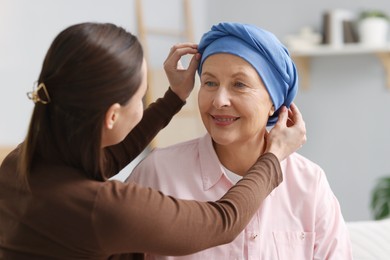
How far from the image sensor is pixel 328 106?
14.5ft

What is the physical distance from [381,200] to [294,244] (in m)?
2.37

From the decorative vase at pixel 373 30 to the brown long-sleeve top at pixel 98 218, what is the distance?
2.82 meters

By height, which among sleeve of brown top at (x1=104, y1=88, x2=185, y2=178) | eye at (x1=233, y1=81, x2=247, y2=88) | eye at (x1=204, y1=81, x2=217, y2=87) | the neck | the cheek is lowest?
the neck

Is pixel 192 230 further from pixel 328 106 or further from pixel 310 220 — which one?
pixel 328 106

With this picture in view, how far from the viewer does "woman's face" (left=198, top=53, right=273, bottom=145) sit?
1.72 metres

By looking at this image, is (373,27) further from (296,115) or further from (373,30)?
(296,115)

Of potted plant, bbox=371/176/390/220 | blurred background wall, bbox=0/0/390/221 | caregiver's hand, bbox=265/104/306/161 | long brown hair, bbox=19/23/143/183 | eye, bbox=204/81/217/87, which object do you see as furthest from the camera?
blurred background wall, bbox=0/0/390/221

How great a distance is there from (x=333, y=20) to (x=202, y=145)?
256 cm

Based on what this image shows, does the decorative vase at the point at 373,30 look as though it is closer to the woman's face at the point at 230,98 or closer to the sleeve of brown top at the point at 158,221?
the woman's face at the point at 230,98

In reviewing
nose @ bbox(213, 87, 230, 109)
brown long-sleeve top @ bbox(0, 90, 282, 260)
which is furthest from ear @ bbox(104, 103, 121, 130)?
nose @ bbox(213, 87, 230, 109)

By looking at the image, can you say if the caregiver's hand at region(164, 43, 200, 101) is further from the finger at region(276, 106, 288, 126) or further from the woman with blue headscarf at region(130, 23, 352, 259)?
the finger at region(276, 106, 288, 126)

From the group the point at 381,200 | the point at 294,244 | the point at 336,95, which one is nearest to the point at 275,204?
the point at 294,244

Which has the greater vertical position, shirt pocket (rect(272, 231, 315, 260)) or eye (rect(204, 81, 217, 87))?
eye (rect(204, 81, 217, 87))

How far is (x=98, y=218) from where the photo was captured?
4.49 feet
